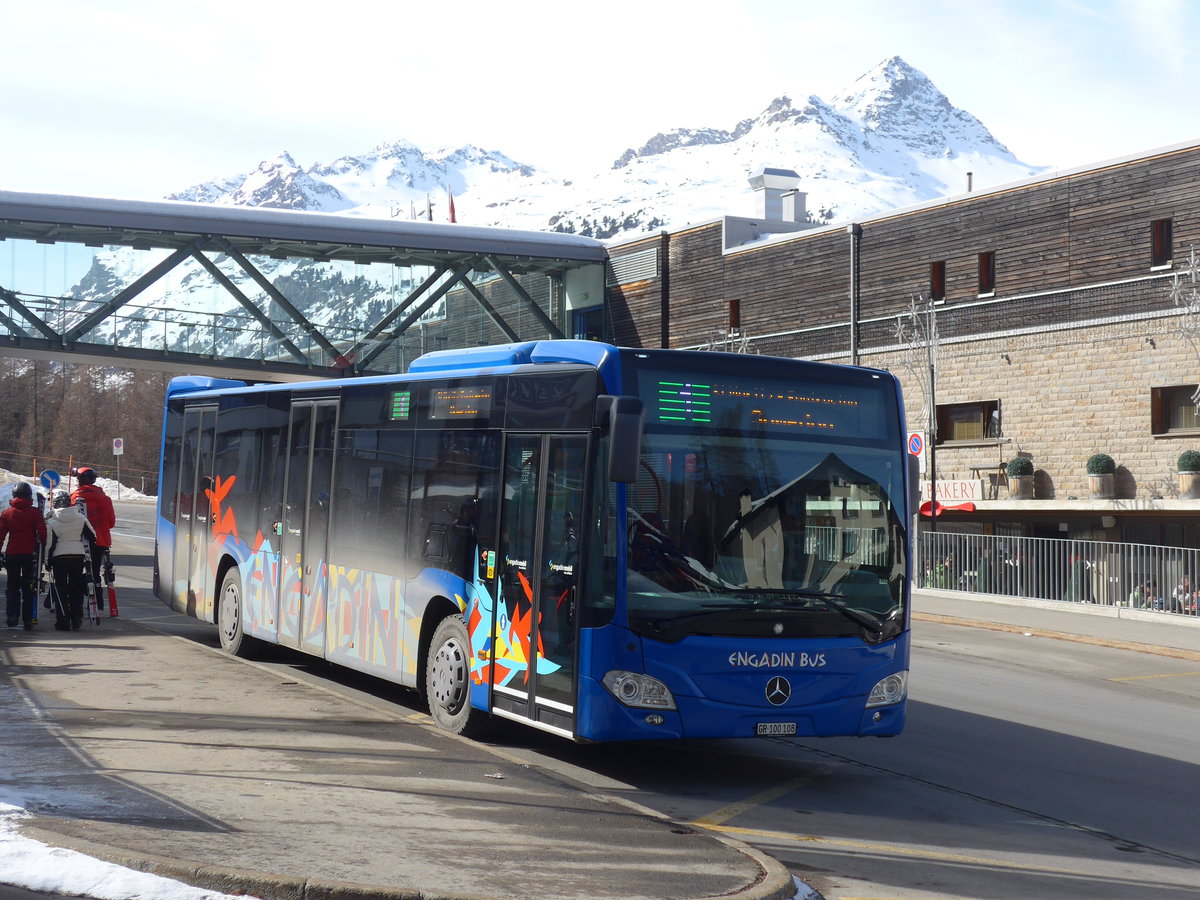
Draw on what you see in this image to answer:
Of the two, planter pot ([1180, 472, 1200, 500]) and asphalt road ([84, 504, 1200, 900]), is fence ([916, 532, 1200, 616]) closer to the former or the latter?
planter pot ([1180, 472, 1200, 500])

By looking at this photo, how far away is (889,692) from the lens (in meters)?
9.70

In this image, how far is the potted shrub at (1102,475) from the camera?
32156 mm

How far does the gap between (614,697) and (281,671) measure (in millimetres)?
6139

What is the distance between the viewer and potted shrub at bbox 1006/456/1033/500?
112ft

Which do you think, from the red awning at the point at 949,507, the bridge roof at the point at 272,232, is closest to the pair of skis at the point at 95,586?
the bridge roof at the point at 272,232

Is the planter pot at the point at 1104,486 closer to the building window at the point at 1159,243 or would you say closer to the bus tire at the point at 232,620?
the building window at the point at 1159,243

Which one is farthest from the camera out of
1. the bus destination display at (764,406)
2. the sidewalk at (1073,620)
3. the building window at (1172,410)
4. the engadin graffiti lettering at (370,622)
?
the building window at (1172,410)

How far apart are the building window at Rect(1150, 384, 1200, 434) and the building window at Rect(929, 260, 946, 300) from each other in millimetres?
7015

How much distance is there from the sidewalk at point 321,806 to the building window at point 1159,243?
82.6ft

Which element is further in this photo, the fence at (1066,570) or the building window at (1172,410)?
the building window at (1172,410)

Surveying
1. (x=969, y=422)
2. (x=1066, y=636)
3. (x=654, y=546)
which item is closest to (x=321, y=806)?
(x=654, y=546)

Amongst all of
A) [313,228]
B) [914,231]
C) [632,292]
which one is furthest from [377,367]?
[914,231]

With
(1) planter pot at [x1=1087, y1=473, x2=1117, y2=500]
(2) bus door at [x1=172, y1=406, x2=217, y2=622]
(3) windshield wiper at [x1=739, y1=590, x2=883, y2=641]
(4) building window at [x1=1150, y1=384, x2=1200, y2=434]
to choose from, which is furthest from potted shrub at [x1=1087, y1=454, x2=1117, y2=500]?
(3) windshield wiper at [x1=739, y1=590, x2=883, y2=641]

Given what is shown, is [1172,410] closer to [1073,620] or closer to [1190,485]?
[1190,485]
